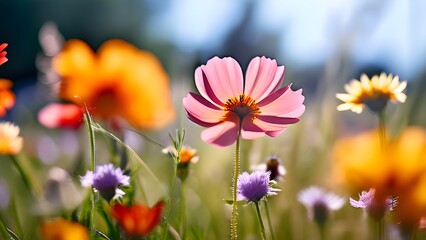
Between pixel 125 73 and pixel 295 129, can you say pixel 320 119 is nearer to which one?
pixel 295 129

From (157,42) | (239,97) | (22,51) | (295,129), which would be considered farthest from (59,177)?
(157,42)

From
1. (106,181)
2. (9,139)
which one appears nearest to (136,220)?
(106,181)

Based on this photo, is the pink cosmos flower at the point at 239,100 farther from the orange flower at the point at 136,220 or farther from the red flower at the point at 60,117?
the red flower at the point at 60,117

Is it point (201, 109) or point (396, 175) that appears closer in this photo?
point (396, 175)

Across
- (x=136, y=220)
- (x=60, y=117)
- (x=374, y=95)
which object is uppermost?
(x=60, y=117)

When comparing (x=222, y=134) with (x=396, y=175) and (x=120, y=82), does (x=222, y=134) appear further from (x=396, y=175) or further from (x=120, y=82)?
(x=120, y=82)
